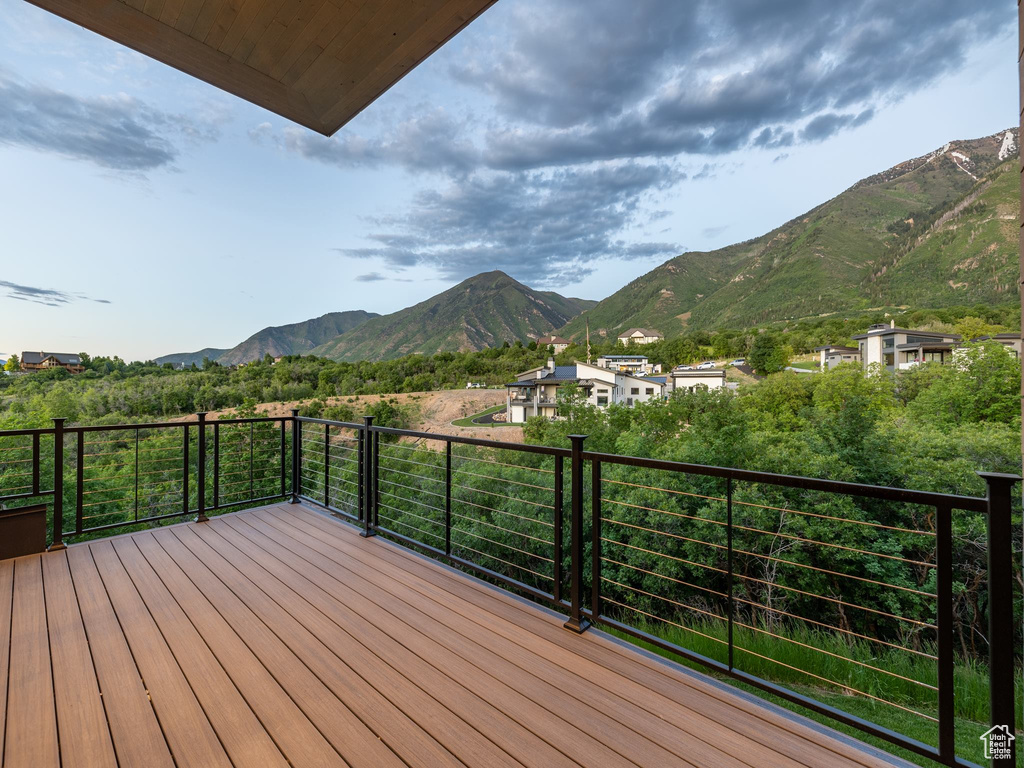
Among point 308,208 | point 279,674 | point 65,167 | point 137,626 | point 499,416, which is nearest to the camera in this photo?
point 279,674

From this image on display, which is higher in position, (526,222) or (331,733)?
(526,222)

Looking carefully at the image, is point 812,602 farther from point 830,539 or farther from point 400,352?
point 400,352

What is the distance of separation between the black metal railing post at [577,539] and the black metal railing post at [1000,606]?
4.14ft

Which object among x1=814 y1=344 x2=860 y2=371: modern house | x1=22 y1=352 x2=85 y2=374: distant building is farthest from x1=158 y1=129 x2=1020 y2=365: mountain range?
x1=814 y1=344 x2=860 y2=371: modern house

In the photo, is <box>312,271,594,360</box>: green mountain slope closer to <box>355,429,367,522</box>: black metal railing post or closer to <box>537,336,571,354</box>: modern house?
<box>537,336,571,354</box>: modern house

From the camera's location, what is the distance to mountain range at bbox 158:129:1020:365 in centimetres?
2683

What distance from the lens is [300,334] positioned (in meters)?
56.3

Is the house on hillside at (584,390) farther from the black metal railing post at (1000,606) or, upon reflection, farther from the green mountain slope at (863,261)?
the black metal railing post at (1000,606)

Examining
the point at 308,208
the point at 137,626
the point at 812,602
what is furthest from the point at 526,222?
the point at 137,626

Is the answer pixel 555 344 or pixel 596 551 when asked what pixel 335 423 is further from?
pixel 555 344

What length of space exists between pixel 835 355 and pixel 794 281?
598 inches

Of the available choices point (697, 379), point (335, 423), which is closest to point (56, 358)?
point (335, 423)

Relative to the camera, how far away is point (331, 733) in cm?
141

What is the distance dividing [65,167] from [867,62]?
54979 mm
